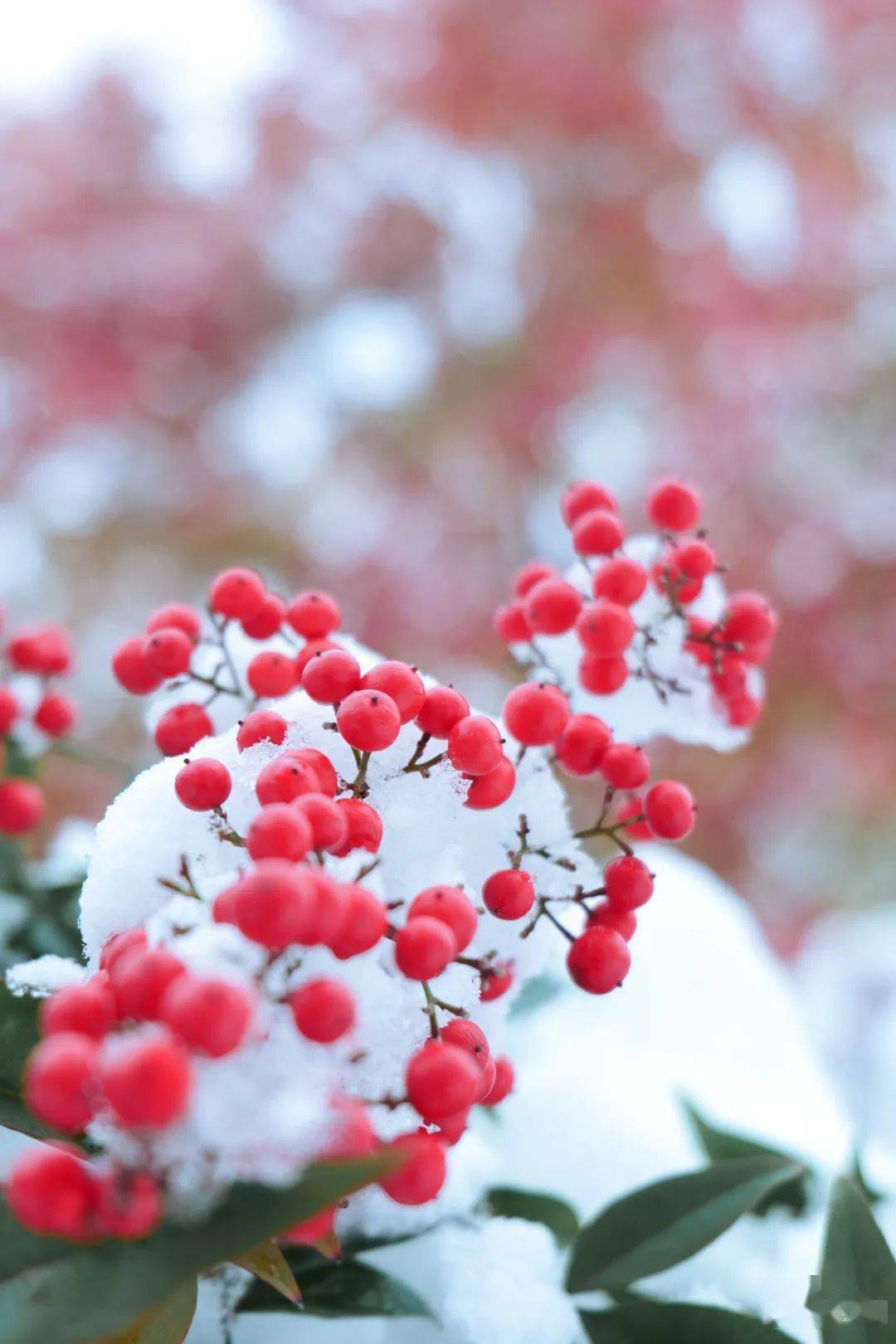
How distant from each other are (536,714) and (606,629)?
0.13 feet

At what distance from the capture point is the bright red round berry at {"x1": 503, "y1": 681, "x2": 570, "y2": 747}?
0.34 meters

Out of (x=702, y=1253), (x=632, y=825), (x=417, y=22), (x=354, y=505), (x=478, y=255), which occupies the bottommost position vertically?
(x=702, y=1253)

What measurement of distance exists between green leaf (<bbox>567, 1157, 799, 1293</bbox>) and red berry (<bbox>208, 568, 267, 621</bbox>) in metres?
0.25

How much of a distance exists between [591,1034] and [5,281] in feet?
5.39

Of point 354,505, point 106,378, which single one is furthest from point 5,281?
point 354,505

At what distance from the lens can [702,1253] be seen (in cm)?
45

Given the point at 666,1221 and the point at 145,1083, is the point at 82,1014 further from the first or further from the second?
the point at 666,1221

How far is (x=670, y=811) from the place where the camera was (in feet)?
1.15

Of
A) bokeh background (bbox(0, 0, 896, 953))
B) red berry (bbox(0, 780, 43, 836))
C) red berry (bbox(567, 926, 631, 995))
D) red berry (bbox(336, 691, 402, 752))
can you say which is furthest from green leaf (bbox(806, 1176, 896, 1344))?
bokeh background (bbox(0, 0, 896, 953))

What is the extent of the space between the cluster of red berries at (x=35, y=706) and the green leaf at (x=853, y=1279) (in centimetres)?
34

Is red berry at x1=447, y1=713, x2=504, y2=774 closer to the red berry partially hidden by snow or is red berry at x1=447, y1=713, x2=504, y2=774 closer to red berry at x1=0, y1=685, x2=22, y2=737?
the red berry partially hidden by snow

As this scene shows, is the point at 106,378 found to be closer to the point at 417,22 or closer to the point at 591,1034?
the point at 417,22

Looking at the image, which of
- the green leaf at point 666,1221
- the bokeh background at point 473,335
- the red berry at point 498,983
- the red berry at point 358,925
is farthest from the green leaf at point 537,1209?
the bokeh background at point 473,335

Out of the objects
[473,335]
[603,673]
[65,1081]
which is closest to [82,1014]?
[65,1081]
